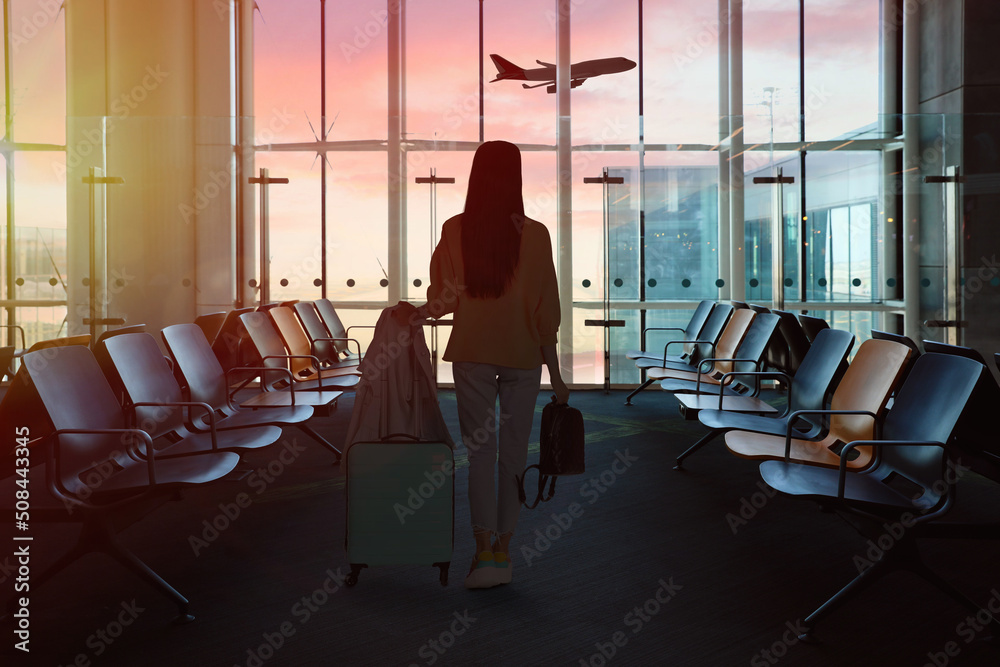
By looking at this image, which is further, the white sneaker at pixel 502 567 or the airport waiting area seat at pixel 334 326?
the airport waiting area seat at pixel 334 326

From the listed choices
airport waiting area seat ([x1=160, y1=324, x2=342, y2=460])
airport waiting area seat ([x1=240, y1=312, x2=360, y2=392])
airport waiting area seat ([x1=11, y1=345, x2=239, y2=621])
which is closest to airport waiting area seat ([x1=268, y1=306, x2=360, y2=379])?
airport waiting area seat ([x1=240, y1=312, x2=360, y2=392])

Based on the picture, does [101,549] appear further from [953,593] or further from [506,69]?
[506,69]

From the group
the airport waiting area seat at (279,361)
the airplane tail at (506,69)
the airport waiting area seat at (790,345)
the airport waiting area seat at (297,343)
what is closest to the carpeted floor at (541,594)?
the airport waiting area seat at (279,361)

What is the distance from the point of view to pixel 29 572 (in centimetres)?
279

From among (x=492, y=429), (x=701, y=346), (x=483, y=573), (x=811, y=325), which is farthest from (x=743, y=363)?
(x=483, y=573)

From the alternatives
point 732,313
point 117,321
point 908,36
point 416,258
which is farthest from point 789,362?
point 117,321

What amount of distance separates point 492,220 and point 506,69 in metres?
6.29

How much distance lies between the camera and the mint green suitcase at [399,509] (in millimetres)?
2674

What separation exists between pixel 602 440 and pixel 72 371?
3588 mm

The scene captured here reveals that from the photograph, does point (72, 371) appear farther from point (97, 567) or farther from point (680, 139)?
point (680, 139)

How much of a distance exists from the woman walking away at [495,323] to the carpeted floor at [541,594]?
0.33 meters

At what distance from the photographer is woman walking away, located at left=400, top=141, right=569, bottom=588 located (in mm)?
2580

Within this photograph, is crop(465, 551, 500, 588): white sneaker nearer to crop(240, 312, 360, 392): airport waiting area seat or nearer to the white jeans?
the white jeans

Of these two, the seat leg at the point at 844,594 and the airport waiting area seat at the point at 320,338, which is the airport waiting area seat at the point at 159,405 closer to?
the airport waiting area seat at the point at 320,338
